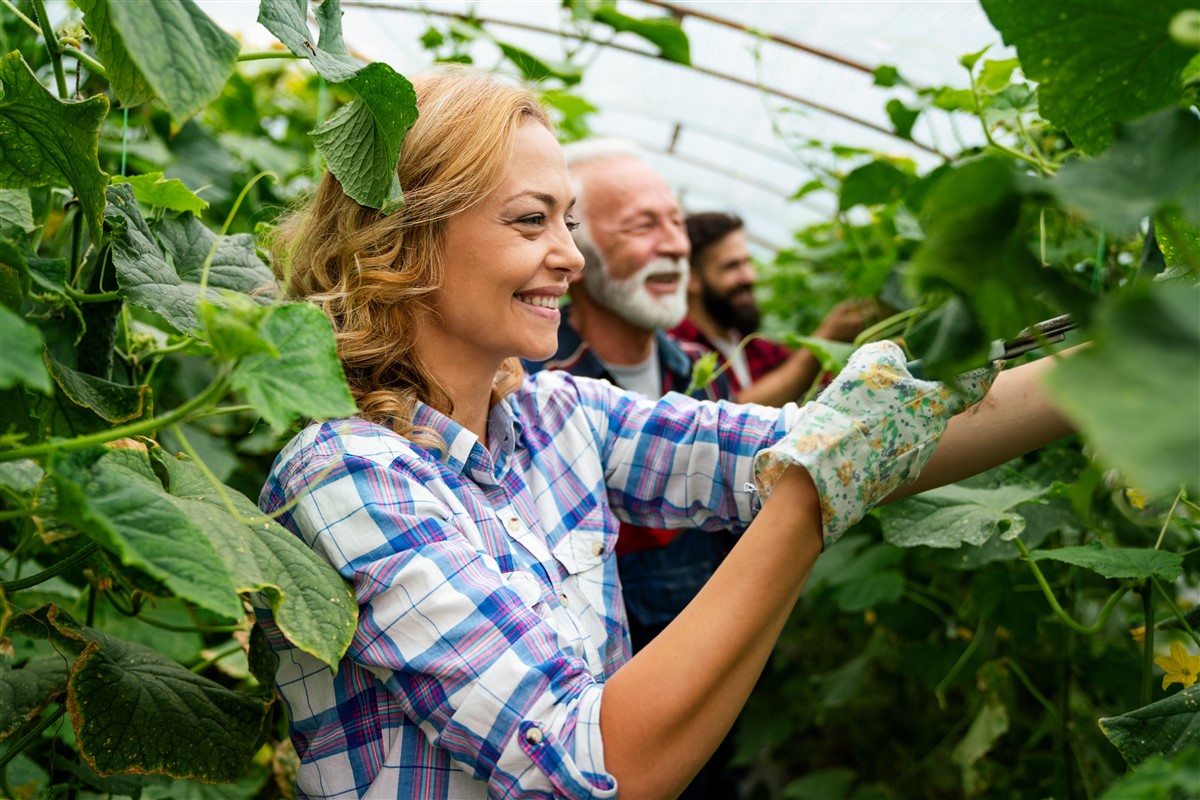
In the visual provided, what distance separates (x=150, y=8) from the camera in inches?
26.5

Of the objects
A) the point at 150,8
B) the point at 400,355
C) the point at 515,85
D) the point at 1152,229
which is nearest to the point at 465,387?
the point at 400,355

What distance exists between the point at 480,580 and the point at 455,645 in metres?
0.07

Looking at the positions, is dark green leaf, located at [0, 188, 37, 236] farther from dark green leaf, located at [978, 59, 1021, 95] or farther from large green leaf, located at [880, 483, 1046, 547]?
dark green leaf, located at [978, 59, 1021, 95]

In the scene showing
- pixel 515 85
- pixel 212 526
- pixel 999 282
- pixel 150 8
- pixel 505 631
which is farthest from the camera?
pixel 515 85

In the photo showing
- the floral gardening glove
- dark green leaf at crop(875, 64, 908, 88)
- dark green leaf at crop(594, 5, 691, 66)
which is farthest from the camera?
dark green leaf at crop(594, 5, 691, 66)

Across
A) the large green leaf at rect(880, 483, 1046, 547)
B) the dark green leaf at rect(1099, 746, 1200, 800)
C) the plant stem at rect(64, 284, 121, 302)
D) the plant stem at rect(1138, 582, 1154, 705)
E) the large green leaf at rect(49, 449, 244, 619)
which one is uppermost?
the dark green leaf at rect(1099, 746, 1200, 800)

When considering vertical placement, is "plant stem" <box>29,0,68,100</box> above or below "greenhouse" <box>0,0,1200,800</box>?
above

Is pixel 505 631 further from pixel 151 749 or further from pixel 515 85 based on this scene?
pixel 515 85

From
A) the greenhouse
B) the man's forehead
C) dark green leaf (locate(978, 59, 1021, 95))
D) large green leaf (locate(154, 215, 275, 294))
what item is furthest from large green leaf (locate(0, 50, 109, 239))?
the man's forehead

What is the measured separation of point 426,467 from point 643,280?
1604mm

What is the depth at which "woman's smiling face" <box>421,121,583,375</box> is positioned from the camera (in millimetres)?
1198

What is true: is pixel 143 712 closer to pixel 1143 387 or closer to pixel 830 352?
pixel 1143 387

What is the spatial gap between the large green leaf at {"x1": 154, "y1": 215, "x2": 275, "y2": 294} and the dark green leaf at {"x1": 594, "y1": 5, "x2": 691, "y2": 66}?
113cm

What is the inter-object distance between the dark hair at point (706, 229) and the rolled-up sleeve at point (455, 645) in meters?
2.77
